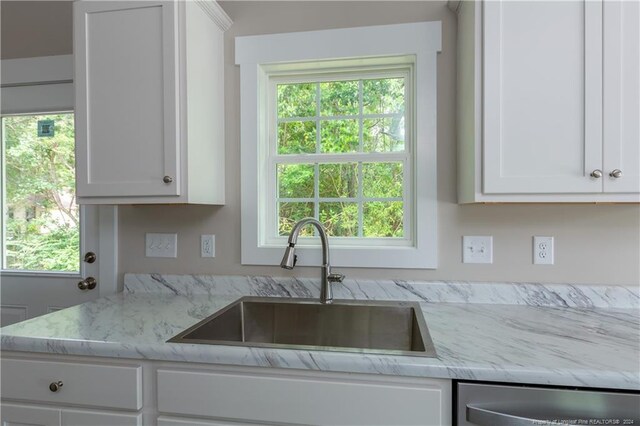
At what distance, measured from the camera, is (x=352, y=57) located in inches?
63.4

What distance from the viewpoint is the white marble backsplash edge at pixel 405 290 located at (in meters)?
1.43

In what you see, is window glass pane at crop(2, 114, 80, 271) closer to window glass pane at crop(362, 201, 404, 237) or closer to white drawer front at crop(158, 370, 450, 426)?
white drawer front at crop(158, 370, 450, 426)

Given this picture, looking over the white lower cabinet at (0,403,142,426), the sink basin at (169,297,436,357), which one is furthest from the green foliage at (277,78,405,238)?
the white lower cabinet at (0,403,142,426)

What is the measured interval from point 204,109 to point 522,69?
4.11 feet

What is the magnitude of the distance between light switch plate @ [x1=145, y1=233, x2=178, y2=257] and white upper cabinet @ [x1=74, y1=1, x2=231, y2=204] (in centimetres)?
36

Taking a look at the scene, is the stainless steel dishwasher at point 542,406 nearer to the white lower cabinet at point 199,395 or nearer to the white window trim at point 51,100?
the white lower cabinet at point 199,395

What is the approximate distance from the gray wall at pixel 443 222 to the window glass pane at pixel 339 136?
410mm

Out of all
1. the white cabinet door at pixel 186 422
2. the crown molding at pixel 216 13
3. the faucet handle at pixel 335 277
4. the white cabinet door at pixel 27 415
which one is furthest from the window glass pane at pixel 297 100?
the white cabinet door at pixel 27 415

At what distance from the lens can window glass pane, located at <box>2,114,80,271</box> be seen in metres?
1.86

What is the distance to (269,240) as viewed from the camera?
1.74 meters

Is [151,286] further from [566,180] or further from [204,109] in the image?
[566,180]

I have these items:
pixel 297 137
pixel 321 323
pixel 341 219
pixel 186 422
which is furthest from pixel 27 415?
pixel 297 137

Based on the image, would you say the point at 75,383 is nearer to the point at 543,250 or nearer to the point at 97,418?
the point at 97,418

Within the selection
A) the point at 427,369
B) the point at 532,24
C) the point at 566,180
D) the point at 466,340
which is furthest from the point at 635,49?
the point at 427,369
